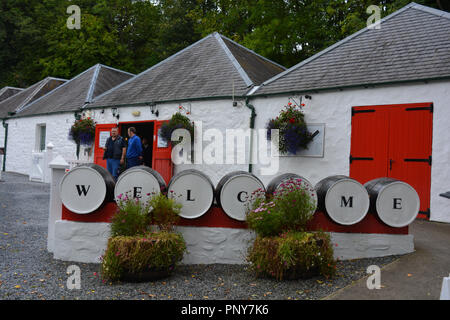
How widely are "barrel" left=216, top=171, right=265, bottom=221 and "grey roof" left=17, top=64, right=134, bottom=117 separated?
1016cm

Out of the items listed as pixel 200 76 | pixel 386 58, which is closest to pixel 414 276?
pixel 386 58

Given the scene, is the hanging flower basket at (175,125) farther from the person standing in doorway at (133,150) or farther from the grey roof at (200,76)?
the person standing in doorway at (133,150)

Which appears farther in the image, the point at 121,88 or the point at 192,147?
the point at 121,88

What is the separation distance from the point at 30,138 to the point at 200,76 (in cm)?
922

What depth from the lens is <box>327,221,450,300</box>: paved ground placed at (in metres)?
3.41

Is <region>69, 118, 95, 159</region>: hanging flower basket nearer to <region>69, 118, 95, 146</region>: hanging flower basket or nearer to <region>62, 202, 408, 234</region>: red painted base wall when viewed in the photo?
<region>69, 118, 95, 146</region>: hanging flower basket

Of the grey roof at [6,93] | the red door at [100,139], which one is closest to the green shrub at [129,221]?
the red door at [100,139]

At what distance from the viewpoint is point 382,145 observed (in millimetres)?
7387

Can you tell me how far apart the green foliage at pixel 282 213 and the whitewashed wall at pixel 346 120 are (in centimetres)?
369

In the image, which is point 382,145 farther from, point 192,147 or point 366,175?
point 192,147

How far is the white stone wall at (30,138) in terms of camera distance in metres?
A: 13.9

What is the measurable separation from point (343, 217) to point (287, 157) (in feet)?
13.0

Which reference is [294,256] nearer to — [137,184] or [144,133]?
[137,184]
